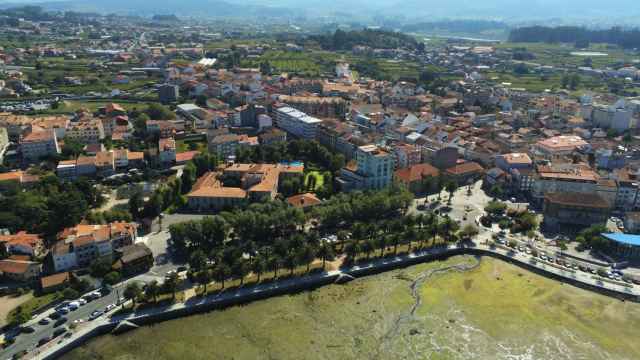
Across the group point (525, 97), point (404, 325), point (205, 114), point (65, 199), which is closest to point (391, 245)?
point (404, 325)

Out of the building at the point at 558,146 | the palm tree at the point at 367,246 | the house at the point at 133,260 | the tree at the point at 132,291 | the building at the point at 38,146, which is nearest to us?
the tree at the point at 132,291

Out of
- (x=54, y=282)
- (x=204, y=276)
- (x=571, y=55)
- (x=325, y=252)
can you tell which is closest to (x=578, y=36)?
(x=571, y=55)

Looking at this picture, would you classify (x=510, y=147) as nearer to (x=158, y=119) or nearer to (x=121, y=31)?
(x=158, y=119)

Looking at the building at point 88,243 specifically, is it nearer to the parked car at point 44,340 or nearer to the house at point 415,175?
the parked car at point 44,340

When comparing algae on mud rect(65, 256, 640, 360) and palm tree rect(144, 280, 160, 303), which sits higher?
palm tree rect(144, 280, 160, 303)

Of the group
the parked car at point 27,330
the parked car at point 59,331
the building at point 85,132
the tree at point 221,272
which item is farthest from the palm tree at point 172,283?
the building at point 85,132

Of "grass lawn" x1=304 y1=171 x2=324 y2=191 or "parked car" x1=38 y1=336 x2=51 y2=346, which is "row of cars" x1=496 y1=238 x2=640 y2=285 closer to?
"grass lawn" x1=304 y1=171 x2=324 y2=191

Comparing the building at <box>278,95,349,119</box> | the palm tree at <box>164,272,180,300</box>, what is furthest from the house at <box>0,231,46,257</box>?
the building at <box>278,95,349,119</box>
